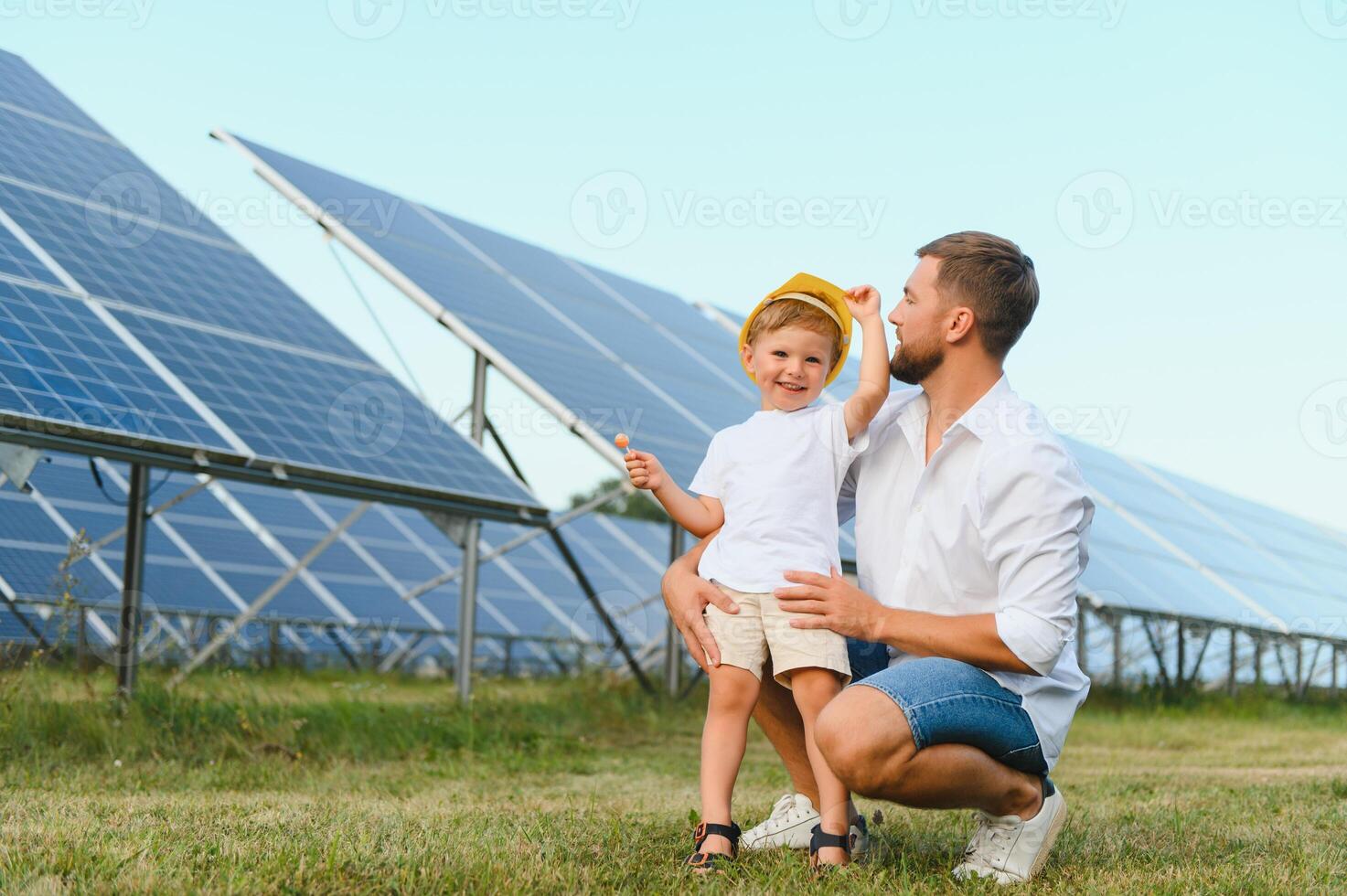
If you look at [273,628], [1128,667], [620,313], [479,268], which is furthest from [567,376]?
[1128,667]

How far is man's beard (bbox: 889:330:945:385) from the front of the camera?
3.43 m

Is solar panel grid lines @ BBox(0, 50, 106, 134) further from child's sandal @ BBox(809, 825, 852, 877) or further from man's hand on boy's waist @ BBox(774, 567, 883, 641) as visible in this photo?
child's sandal @ BBox(809, 825, 852, 877)

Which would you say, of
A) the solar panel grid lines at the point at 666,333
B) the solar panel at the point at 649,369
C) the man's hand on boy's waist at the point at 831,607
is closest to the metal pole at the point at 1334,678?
the solar panel at the point at 649,369

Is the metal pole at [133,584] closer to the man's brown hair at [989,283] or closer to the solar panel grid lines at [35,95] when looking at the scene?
the solar panel grid lines at [35,95]

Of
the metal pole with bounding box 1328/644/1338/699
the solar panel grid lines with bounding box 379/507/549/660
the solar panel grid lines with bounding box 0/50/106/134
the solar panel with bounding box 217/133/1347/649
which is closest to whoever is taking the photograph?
the solar panel with bounding box 217/133/1347/649

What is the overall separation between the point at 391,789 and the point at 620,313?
8.76 metres

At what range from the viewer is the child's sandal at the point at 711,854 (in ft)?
10.5

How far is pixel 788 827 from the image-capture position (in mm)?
3564

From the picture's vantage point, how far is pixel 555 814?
4.34 meters

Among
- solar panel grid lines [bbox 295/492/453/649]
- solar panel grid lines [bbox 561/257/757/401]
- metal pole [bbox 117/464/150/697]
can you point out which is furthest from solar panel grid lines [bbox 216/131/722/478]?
solar panel grid lines [bbox 295/492/453/649]

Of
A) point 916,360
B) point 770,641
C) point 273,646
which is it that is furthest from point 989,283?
point 273,646

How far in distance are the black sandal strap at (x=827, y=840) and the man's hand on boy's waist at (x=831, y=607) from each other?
0.48 metres

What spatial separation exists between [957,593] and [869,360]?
0.62 meters

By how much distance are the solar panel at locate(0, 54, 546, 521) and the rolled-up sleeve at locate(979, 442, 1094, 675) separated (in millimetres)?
4476
